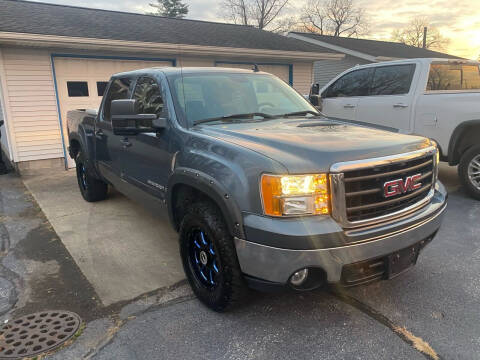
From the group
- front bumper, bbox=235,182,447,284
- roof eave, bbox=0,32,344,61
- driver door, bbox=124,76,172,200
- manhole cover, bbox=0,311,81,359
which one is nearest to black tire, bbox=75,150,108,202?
driver door, bbox=124,76,172,200

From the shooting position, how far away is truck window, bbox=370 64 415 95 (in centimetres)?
604

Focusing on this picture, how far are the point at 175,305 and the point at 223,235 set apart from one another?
2.98ft

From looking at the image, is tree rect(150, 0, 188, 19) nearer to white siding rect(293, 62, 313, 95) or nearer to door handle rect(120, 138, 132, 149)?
white siding rect(293, 62, 313, 95)

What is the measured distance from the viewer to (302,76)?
41.2 feet

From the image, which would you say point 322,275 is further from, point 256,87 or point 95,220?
point 95,220

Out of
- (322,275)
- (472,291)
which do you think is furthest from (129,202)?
(472,291)

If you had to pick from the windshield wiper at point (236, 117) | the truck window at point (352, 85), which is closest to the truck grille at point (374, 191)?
the windshield wiper at point (236, 117)

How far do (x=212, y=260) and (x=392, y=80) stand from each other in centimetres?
496

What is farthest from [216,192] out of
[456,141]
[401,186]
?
[456,141]

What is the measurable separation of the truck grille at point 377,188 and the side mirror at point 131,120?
1.70 metres

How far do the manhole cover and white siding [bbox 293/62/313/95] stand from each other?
10730 mm

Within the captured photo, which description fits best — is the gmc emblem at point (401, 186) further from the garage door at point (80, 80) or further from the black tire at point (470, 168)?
the garage door at point (80, 80)

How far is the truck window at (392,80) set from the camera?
6043 millimetres

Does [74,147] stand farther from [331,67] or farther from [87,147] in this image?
[331,67]
